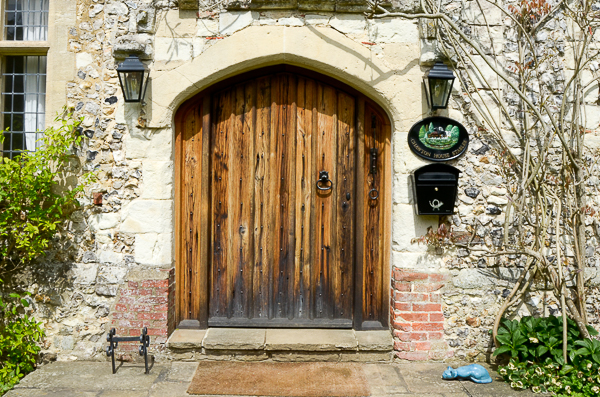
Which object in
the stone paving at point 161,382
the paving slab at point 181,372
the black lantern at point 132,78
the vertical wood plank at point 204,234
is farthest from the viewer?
the vertical wood plank at point 204,234

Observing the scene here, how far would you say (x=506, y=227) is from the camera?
3562 mm

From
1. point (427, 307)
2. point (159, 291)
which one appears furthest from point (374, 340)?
point (159, 291)

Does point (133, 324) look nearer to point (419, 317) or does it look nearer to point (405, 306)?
point (405, 306)

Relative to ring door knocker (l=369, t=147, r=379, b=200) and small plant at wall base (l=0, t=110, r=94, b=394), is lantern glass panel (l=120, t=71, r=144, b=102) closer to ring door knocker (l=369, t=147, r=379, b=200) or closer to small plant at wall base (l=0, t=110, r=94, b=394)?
small plant at wall base (l=0, t=110, r=94, b=394)

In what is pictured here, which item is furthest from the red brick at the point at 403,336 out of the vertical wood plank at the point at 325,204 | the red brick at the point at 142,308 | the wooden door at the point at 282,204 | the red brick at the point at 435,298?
the red brick at the point at 142,308

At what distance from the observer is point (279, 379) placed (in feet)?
10.9

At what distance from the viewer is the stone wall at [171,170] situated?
361 cm

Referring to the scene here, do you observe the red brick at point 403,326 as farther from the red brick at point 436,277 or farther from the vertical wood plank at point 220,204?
the vertical wood plank at point 220,204

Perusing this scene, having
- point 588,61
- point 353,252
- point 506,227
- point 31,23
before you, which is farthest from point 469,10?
point 31,23

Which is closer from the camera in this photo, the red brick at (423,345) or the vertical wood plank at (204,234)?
the red brick at (423,345)

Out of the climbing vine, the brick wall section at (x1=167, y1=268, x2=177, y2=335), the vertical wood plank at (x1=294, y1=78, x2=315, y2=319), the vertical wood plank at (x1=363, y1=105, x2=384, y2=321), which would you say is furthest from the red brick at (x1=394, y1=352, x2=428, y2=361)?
the brick wall section at (x1=167, y1=268, x2=177, y2=335)

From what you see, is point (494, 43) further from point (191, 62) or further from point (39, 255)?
point (39, 255)

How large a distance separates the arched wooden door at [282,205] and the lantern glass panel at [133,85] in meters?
0.42

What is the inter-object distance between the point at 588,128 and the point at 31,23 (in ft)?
15.0
